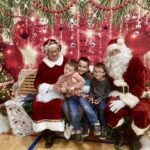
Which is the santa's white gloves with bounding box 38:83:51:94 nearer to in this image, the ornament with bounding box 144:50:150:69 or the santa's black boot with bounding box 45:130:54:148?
the santa's black boot with bounding box 45:130:54:148

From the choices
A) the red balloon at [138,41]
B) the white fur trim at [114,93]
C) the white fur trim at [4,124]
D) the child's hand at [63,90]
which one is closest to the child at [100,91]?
the white fur trim at [114,93]

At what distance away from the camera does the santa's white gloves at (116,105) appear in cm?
278

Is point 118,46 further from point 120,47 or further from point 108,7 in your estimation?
point 108,7

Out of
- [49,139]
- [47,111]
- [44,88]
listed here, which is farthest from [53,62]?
[49,139]

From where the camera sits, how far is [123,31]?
135 inches

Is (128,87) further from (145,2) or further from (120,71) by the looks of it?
(145,2)

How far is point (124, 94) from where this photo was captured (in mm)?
2895

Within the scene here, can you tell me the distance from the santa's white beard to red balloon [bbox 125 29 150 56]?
50 centimetres

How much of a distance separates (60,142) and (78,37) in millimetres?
1309

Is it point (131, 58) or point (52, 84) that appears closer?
point (131, 58)

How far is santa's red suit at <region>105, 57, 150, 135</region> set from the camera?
2.73 m

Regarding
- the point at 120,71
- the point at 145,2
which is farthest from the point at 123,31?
the point at 120,71

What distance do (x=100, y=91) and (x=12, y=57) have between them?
1.52 metres

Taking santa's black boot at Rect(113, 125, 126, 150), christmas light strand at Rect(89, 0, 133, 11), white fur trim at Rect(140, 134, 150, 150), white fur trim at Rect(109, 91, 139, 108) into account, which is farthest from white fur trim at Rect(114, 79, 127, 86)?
christmas light strand at Rect(89, 0, 133, 11)
